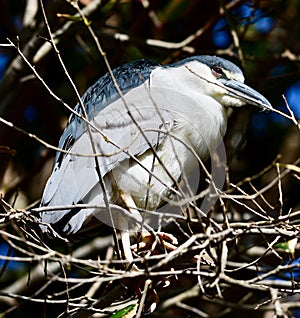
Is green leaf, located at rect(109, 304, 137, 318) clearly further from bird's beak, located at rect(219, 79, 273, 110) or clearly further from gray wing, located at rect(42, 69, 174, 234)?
bird's beak, located at rect(219, 79, 273, 110)

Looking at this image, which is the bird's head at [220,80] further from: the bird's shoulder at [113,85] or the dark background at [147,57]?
the dark background at [147,57]

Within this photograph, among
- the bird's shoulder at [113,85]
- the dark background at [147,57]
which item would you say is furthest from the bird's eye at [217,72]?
the dark background at [147,57]

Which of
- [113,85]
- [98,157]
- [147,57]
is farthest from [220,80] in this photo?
[147,57]

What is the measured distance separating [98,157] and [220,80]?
647mm

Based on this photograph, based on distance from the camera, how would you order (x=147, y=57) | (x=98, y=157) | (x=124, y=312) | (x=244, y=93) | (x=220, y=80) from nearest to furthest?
(x=124, y=312)
(x=98, y=157)
(x=244, y=93)
(x=220, y=80)
(x=147, y=57)

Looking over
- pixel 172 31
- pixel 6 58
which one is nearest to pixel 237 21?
pixel 172 31

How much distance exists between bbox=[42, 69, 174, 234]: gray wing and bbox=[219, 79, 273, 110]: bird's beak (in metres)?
0.30

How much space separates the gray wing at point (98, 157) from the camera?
8.43ft

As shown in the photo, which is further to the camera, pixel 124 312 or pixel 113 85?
pixel 113 85

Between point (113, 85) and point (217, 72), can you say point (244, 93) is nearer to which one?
point (217, 72)

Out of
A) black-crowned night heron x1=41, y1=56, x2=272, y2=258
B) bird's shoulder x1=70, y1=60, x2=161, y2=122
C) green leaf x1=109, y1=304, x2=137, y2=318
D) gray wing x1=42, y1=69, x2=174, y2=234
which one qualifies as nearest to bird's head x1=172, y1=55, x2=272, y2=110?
black-crowned night heron x1=41, y1=56, x2=272, y2=258

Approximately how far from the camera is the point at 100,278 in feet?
5.93

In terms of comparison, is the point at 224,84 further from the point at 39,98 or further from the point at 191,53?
the point at 39,98

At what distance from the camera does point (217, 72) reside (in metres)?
2.96
